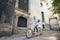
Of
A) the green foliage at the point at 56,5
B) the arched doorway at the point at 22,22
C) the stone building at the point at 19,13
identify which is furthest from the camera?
the green foliage at the point at 56,5

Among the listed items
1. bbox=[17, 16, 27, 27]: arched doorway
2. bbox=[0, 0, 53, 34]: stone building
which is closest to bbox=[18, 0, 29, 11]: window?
bbox=[0, 0, 53, 34]: stone building

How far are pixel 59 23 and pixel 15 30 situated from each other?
48.4 ft

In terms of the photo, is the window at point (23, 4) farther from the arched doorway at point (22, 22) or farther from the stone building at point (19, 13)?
the arched doorway at point (22, 22)

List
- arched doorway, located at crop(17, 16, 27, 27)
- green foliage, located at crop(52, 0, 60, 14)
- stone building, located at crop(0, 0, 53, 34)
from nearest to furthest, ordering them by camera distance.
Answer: stone building, located at crop(0, 0, 53, 34), arched doorway, located at crop(17, 16, 27, 27), green foliage, located at crop(52, 0, 60, 14)

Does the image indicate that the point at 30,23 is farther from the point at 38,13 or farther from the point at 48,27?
the point at 48,27

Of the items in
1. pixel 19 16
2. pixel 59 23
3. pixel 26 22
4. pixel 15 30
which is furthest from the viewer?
pixel 59 23

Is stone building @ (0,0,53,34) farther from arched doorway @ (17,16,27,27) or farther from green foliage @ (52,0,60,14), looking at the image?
green foliage @ (52,0,60,14)

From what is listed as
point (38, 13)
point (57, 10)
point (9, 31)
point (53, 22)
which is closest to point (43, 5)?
point (53, 22)

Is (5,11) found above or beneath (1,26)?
above

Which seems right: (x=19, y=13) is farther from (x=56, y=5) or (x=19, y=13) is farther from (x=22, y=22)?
(x=56, y=5)

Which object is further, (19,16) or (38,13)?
(38,13)

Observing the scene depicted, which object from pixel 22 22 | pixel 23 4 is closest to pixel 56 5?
pixel 23 4

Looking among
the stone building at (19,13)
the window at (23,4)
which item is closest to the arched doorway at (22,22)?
the stone building at (19,13)

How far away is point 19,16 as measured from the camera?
13695 millimetres
